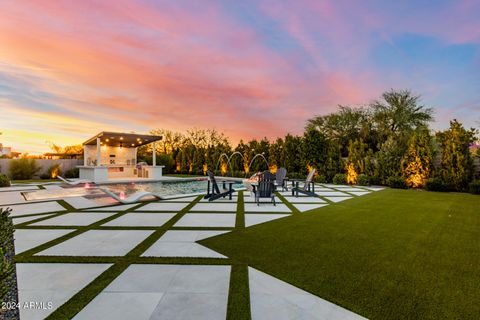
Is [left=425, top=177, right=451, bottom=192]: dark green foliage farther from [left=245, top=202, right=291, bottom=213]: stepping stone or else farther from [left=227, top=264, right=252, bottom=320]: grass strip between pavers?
[left=227, top=264, right=252, bottom=320]: grass strip between pavers

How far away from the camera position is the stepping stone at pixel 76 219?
487 cm

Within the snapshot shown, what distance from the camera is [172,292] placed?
2236mm

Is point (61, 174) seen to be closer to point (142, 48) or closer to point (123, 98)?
point (123, 98)

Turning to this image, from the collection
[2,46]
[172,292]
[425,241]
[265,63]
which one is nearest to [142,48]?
[2,46]

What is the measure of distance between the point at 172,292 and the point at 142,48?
39.1 ft

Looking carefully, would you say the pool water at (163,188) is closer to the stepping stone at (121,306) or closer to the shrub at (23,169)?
the shrub at (23,169)

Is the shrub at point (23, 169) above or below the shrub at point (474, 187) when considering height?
above

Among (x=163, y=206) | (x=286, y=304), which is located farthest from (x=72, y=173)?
(x=286, y=304)

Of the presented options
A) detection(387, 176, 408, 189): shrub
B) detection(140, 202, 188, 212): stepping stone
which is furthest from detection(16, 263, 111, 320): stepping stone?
detection(387, 176, 408, 189): shrub

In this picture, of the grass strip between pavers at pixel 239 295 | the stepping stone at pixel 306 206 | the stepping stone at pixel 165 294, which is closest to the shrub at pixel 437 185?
the stepping stone at pixel 306 206

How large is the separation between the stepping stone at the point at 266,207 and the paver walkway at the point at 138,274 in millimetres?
1071

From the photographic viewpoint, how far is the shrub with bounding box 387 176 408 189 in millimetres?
11773

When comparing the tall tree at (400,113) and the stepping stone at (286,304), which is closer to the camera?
the stepping stone at (286,304)

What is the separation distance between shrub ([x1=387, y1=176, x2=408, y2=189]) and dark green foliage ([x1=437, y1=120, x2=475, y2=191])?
1.52 m
